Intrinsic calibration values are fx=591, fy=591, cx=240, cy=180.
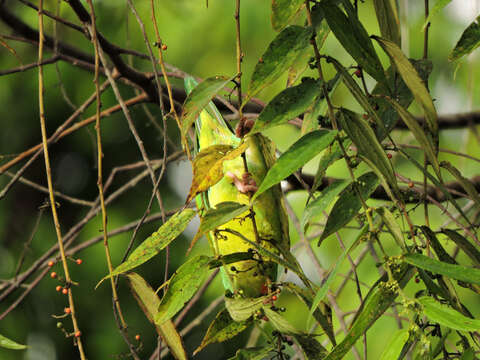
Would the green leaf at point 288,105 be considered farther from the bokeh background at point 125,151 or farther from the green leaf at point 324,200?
the bokeh background at point 125,151

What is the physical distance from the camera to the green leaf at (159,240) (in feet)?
2.43

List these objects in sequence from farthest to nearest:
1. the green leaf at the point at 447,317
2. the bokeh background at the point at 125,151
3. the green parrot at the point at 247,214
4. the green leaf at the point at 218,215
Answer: the bokeh background at the point at 125,151, the green parrot at the point at 247,214, the green leaf at the point at 218,215, the green leaf at the point at 447,317

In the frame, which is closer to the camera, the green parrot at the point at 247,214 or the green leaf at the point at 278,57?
the green leaf at the point at 278,57

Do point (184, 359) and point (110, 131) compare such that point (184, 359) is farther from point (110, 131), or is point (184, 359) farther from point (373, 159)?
point (110, 131)

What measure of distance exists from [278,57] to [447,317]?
337 mm

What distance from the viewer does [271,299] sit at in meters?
0.83

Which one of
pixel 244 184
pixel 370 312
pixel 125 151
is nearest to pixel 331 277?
pixel 370 312

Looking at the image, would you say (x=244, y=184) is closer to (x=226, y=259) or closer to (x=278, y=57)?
(x=226, y=259)

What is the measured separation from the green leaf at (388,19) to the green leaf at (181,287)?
0.39 m

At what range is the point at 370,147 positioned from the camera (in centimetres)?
67

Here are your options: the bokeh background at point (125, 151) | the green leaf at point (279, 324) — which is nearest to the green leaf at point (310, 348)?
the green leaf at point (279, 324)

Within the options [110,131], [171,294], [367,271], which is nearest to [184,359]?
[171,294]

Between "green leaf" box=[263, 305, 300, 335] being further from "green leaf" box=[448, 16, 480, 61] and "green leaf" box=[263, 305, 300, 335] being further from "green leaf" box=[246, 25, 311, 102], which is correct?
"green leaf" box=[448, 16, 480, 61]

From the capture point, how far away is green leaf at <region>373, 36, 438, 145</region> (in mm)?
683
